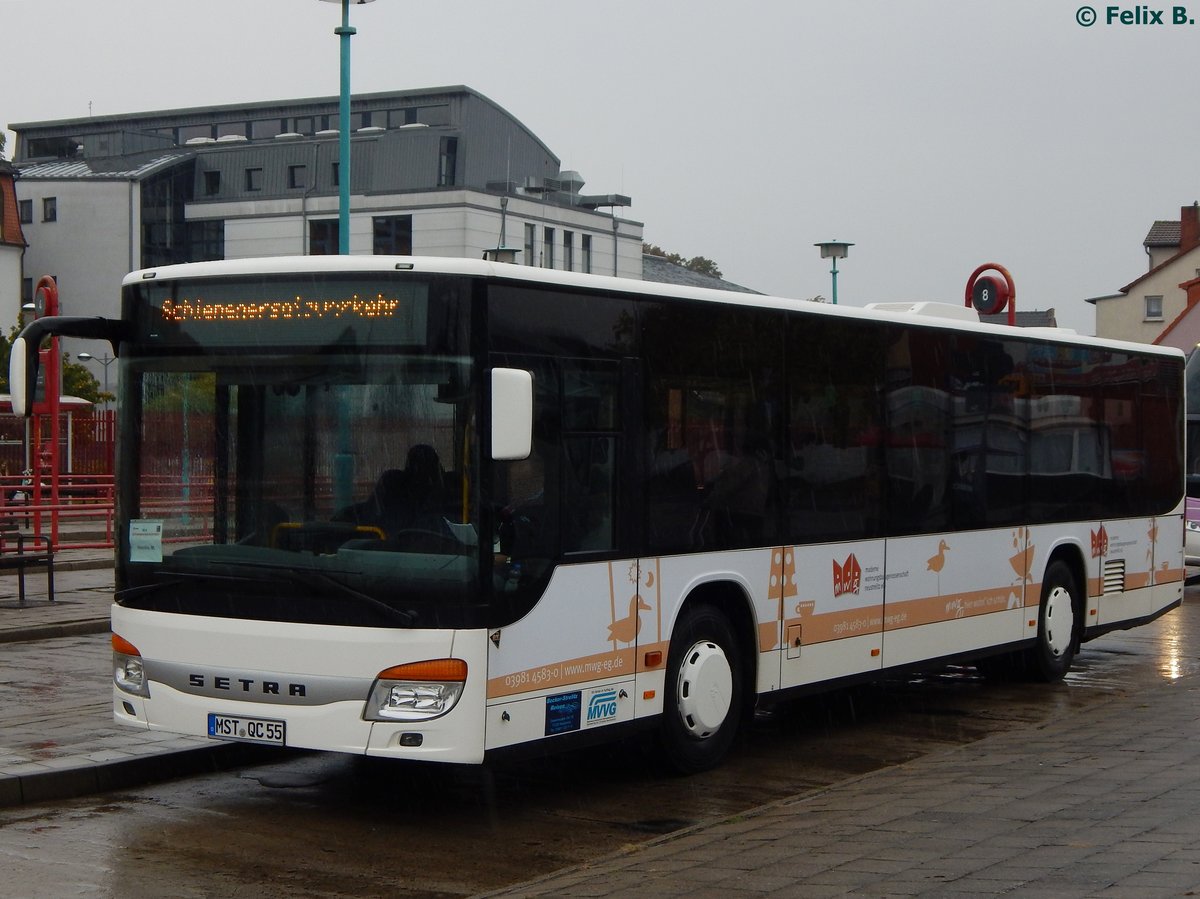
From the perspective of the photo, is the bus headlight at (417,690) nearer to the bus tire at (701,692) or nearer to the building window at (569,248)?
the bus tire at (701,692)

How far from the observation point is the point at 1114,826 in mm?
7367

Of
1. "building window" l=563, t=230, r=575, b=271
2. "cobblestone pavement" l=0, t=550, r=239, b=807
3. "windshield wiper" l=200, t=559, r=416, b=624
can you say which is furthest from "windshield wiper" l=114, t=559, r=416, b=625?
"building window" l=563, t=230, r=575, b=271

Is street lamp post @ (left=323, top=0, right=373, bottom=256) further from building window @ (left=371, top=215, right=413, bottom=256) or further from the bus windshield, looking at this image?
building window @ (left=371, top=215, right=413, bottom=256)

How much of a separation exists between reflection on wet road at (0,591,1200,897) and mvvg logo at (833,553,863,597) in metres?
1.03

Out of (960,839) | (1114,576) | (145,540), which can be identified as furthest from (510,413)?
(1114,576)

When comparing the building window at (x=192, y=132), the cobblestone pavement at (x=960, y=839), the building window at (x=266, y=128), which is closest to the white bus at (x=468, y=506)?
the cobblestone pavement at (x=960, y=839)

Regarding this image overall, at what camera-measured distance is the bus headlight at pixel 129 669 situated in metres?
8.54

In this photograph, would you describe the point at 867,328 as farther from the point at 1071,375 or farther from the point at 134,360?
the point at 134,360

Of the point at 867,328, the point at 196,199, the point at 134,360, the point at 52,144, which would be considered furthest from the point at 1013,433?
the point at 52,144

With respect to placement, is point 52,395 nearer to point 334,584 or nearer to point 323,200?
point 334,584

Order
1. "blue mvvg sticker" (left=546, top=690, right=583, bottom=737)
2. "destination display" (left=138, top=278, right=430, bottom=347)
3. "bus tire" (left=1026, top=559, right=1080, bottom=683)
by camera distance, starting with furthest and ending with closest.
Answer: "bus tire" (left=1026, top=559, right=1080, bottom=683) < "blue mvvg sticker" (left=546, top=690, right=583, bottom=737) < "destination display" (left=138, top=278, right=430, bottom=347)

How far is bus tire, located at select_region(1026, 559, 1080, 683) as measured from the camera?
45.2 ft

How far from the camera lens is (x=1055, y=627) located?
1395 centimetres

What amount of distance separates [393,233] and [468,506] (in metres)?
62.0
